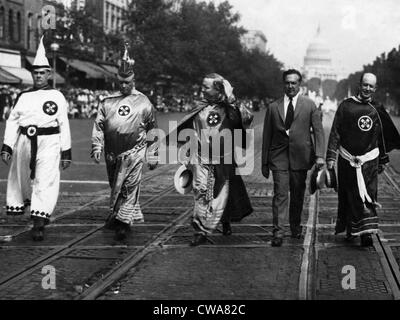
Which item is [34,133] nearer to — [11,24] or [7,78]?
[7,78]

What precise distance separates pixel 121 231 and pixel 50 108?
1477mm

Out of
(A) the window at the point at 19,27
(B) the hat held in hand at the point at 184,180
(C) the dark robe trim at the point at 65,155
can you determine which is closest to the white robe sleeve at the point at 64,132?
(C) the dark robe trim at the point at 65,155

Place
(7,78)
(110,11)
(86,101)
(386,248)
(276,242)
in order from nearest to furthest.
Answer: (386,248) → (276,242) → (7,78) → (86,101) → (110,11)

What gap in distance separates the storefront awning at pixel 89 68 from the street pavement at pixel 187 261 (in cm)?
4175

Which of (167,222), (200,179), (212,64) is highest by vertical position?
(212,64)

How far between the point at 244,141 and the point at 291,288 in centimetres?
253

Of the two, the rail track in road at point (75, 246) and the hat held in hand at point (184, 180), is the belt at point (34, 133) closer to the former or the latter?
the rail track in road at point (75, 246)

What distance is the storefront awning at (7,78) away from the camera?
137 feet

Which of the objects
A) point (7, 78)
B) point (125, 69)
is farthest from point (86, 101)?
point (125, 69)

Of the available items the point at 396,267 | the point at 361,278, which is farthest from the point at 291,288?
the point at 396,267

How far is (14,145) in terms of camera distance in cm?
861

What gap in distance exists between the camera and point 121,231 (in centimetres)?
851

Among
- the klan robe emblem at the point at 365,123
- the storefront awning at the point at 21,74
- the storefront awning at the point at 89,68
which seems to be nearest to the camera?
the klan robe emblem at the point at 365,123
